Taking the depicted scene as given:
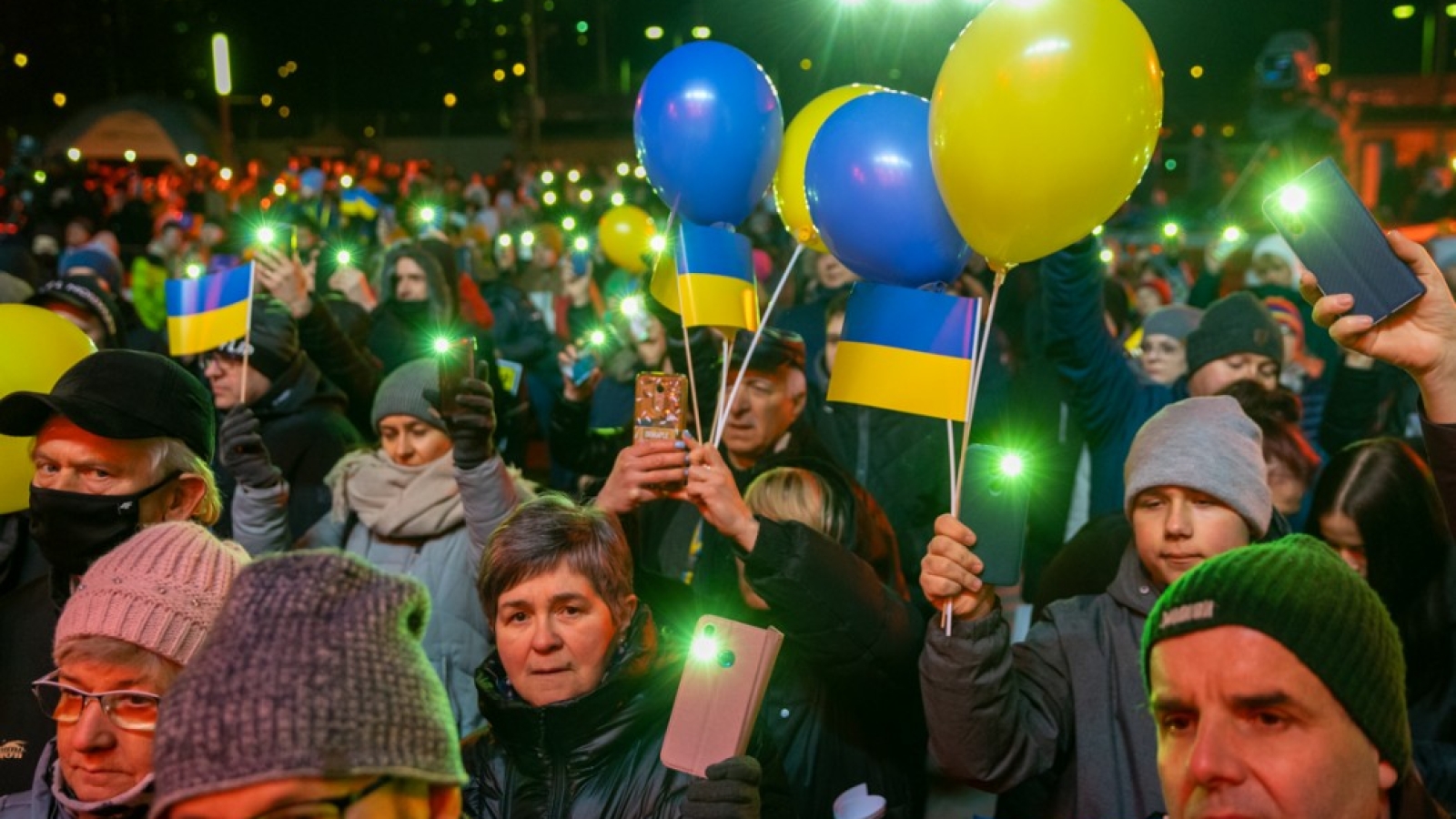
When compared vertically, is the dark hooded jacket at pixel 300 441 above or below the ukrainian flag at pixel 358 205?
below

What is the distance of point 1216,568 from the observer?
181 centimetres

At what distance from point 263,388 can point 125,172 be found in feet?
73.9

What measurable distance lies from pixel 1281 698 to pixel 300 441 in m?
3.77

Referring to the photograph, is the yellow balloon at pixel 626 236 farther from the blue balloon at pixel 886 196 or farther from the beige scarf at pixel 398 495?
the blue balloon at pixel 886 196

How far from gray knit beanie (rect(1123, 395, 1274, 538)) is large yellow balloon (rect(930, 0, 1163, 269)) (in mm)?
529

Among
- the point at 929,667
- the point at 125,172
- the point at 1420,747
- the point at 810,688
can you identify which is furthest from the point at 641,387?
the point at 125,172

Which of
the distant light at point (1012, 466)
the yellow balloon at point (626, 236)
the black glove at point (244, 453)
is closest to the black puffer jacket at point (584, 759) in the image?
the distant light at point (1012, 466)

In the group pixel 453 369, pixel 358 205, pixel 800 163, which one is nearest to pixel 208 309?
pixel 453 369

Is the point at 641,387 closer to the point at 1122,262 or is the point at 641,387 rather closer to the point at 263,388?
the point at 263,388

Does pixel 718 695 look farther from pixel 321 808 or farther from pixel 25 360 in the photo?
pixel 25 360

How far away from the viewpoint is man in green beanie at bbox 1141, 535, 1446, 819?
167cm

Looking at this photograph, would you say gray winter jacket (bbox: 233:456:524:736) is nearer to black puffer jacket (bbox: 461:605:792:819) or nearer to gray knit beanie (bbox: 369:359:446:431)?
gray knit beanie (bbox: 369:359:446:431)

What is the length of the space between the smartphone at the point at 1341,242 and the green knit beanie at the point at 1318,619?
0.48 m

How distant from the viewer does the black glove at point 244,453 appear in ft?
11.4
